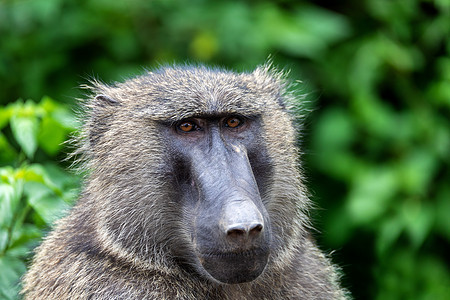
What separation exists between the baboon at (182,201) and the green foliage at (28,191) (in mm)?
318

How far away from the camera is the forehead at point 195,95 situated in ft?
11.3

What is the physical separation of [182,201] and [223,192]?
37cm

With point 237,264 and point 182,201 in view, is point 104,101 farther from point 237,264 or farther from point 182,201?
point 237,264

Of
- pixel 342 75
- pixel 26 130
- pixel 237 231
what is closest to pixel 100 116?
pixel 26 130

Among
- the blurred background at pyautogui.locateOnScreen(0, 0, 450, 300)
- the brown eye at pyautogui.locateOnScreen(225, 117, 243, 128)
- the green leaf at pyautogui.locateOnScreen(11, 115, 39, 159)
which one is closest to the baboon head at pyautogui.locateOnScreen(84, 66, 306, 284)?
the brown eye at pyautogui.locateOnScreen(225, 117, 243, 128)

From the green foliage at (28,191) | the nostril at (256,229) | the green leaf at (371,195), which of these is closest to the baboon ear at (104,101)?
the green foliage at (28,191)

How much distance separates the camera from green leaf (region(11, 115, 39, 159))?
4141mm

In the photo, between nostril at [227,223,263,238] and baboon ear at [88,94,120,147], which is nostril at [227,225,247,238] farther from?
baboon ear at [88,94,120,147]

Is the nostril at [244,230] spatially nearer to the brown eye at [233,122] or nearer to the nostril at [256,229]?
the nostril at [256,229]

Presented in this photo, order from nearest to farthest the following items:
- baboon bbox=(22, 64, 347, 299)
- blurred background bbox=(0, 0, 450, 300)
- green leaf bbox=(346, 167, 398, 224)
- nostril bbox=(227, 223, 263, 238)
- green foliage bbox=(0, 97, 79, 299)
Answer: nostril bbox=(227, 223, 263, 238) → baboon bbox=(22, 64, 347, 299) → green foliage bbox=(0, 97, 79, 299) → green leaf bbox=(346, 167, 398, 224) → blurred background bbox=(0, 0, 450, 300)

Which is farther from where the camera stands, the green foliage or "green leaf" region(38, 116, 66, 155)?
"green leaf" region(38, 116, 66, 155)

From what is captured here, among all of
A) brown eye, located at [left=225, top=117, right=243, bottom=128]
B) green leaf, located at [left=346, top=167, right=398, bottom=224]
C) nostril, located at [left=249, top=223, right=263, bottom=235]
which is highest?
brown eye, located at [left=225, top=117, right=243, bottom=128]

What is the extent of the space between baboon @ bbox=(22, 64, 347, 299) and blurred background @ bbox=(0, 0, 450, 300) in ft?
7.73

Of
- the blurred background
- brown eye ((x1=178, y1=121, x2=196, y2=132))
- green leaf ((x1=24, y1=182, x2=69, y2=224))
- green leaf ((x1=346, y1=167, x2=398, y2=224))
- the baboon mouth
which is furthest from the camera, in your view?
the blurred background
